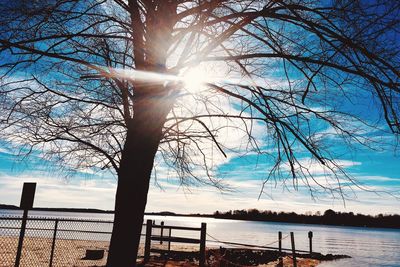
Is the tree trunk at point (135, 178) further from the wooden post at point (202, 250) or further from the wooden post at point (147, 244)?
the wooden post at point (147, 244)

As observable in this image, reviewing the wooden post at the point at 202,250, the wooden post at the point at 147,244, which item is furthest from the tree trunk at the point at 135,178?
the wooden post at the point at 147,244

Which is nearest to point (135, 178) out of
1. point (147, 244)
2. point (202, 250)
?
point (202, 250)

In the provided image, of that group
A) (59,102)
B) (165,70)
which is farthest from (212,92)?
(59,102)

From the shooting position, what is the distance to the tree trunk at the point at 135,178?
520 centimetres

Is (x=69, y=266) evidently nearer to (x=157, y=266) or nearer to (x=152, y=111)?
(x=157, y=266)

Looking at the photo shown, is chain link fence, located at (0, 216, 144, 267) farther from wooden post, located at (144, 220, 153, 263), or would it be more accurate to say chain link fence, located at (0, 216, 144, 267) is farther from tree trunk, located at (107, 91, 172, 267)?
tree trunk, located at (107, 91, 172, 267)

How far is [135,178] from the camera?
5320mm

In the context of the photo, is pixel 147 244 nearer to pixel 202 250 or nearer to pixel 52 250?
pixel 202 250

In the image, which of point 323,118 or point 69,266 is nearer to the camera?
point 323,118

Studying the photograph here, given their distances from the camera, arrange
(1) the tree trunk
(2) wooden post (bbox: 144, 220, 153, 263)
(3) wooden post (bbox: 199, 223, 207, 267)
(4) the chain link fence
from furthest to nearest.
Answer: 1. (2) wooden post (bbox: 144, 220, 153, 263)
2. (4) the chain link fence
3. (3) wooden post (bbox: 199, 223, 207, 267)
4. (1) the tree trunk

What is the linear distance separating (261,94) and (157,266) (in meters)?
8.12

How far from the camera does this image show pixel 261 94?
18.3 ft

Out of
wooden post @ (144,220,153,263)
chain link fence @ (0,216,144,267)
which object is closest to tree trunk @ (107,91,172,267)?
chain link fence @ (0,216,144,267)

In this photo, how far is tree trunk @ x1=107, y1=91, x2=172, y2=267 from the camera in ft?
17.1
